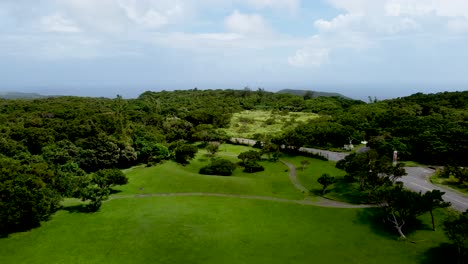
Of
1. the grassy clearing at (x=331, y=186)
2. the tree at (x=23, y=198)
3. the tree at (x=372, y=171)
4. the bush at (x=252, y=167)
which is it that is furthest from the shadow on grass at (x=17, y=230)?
A: the tree at (x=372, y=171)

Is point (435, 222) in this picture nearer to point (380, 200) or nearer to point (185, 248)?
point (380, 200)

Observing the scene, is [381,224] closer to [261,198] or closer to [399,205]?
[399,205]

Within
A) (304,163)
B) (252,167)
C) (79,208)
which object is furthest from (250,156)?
(79,208)

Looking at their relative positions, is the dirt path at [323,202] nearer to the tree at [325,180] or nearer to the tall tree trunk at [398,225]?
the tree at [325,180]

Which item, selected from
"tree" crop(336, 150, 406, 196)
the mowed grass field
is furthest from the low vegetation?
the mowed grass field

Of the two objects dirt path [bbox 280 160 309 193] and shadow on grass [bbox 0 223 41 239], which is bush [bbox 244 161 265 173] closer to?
dirt path [bbox 280 160 309 193]
